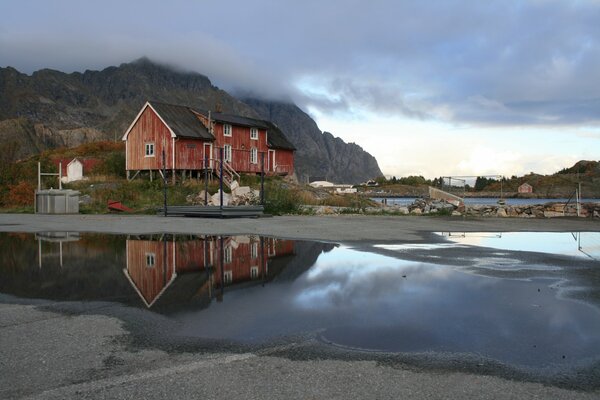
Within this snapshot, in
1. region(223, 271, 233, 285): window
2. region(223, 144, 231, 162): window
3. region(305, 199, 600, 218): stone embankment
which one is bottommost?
region(223, 271, 233, 285): window

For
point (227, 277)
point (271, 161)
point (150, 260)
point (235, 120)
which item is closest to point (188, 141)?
point (235, 120)

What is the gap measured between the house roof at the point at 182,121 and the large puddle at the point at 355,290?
32379mm

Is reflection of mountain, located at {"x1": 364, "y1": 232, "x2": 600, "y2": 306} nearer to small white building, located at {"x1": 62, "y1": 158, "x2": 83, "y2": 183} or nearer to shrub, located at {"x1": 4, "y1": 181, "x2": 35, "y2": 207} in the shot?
shrub, located at {"x1": 4, "y1": 181, "x2": 35, "y2": 207}

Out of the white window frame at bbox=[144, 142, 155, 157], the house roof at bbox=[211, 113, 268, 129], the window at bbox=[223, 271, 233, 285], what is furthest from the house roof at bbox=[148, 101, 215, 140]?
the window at bbox=[223, 271, 233, 285]

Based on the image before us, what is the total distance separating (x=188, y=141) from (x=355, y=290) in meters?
40.4

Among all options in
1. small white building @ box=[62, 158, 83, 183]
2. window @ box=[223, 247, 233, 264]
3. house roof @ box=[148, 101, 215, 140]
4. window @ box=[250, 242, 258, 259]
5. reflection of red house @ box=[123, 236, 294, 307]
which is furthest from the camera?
small white building @ box=[62, 158, 83, 183]

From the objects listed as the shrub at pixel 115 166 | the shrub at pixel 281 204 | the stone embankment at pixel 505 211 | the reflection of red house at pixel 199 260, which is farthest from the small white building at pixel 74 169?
the reflection of red house at pixel 199 260

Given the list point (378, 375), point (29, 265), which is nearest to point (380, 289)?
point (378, 375)

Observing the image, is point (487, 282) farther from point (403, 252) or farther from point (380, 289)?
point (403, 252)

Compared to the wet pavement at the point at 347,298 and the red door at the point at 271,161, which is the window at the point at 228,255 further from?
the red door at the point at 271,161

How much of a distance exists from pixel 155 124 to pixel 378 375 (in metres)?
44.7

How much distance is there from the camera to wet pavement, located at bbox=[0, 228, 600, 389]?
17.1 ft

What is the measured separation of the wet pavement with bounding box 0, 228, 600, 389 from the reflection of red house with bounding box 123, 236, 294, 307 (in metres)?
0.04

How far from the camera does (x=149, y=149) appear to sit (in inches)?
1850
